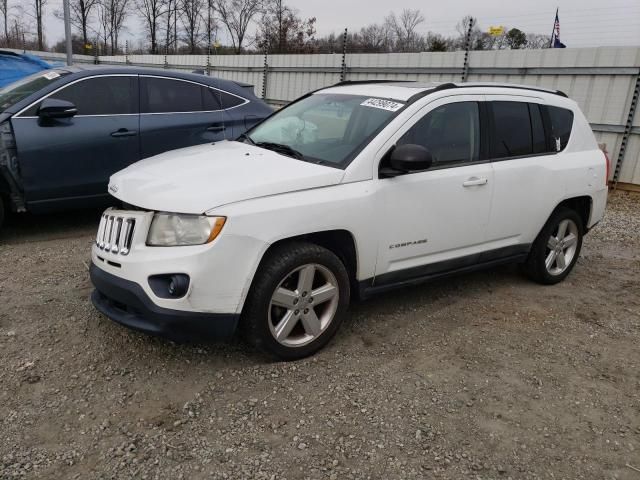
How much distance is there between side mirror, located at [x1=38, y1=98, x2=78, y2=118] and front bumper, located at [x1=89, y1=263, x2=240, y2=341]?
8.64ft

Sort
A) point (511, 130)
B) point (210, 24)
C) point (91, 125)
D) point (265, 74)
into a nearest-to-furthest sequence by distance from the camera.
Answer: point (511, 130) < point (91, 125) < point (265, 74) < point (210, 24)

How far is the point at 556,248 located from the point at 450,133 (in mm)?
1744

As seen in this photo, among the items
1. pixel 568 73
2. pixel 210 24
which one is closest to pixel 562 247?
pixel 568 73

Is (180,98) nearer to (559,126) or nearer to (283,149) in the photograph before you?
(283,149)

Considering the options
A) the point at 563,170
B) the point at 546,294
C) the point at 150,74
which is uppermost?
the point at 150,74

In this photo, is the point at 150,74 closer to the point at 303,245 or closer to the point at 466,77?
the point at 303,245

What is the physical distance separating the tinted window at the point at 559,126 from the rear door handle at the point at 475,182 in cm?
105

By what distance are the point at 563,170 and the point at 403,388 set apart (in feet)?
8.61

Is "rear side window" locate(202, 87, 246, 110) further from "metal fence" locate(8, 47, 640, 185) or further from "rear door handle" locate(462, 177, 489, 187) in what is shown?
"metal fence" locate(8, 47, 640, 185)

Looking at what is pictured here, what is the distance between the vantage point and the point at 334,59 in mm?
13219

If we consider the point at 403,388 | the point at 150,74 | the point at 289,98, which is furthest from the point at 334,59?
the point at 403,388

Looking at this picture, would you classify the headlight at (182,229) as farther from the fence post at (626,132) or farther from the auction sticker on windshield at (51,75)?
the fence post at (626,132)

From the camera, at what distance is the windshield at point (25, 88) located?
17.0ft

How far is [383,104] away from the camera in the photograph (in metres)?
3.80
